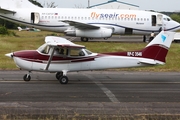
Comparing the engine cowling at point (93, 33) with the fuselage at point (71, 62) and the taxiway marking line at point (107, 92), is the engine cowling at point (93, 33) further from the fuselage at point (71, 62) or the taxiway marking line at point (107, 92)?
the fuselage at point (71, 62)

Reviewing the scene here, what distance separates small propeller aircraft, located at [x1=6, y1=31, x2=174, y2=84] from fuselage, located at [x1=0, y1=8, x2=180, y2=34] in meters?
18.2

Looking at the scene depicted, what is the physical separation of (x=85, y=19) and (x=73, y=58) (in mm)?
19805

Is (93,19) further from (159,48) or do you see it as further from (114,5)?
(114,5)

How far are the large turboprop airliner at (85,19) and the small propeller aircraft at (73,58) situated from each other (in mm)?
17197

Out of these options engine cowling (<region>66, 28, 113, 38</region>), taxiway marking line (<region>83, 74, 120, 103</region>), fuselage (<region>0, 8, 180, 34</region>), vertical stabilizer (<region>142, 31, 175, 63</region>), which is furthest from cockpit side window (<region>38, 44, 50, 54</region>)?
fuselage (<region>0, 8, 180, 34</region>)

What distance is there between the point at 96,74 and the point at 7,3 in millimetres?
19890

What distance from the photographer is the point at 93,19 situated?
34125 millimetres


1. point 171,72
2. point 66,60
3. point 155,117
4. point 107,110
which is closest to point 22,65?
point 66,60

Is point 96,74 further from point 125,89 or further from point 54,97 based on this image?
point 54,97

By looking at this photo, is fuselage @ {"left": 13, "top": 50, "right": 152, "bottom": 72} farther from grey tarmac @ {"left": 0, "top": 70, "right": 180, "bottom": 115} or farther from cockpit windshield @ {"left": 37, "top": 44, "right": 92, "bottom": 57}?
grey tarmac @ {"left": 0, "top": 70, "right": 180, "bottom": 115}

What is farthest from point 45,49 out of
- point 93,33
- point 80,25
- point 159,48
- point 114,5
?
point 114,5

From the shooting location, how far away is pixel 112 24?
3406 cm

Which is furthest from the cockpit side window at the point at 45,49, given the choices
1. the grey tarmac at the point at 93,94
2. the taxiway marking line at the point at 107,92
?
the taxiway marking line at the point at 107,92

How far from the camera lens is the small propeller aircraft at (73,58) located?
14.2 metres
